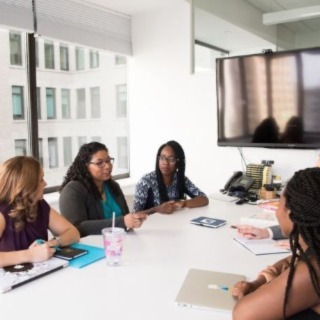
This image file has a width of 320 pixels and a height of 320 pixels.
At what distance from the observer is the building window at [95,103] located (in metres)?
4.03

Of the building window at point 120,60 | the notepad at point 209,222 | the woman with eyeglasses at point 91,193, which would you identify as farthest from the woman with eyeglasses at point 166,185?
the building window at point 120,60

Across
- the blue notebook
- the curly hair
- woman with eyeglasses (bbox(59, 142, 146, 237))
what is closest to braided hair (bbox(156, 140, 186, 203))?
woman with eyeglasses (bbox(59, 142, 146, 237))

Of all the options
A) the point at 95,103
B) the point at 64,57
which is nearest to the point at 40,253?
the point at 64,57

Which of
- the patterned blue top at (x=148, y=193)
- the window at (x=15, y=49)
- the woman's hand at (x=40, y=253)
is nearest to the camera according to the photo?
the woman's hand at (x=40, y=253)

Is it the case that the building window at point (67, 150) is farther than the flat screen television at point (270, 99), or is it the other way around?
the building window at point (67, 150)

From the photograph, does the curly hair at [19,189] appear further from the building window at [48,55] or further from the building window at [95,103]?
the building window at [95,103]

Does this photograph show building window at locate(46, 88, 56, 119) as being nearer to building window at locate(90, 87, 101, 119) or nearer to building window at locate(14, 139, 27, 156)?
building window at locate(14, 139, 27, 156)

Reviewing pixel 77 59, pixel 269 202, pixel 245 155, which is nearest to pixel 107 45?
pixel 77 59

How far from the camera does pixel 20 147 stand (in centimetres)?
330

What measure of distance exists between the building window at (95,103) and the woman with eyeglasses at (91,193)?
1.74 metres

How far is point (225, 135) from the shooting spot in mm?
3410

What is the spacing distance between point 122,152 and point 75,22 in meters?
1.48

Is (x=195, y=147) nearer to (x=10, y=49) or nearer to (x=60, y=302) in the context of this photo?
(x=10, y=49)

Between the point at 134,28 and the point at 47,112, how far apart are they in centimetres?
131
